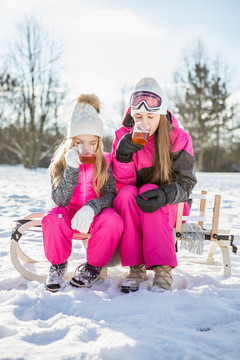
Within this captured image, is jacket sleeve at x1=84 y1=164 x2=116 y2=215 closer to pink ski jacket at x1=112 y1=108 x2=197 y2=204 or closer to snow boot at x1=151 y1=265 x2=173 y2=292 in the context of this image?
pink ski jacket at x1=112 y1=108 x2=197 y2=204

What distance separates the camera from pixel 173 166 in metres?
→ 2.30

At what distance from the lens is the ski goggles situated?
223cm

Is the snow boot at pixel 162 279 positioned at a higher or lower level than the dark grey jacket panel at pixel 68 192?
lower

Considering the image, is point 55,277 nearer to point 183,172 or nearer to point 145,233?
point 145,233

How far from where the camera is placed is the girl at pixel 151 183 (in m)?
2.04

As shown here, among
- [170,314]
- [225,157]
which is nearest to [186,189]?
[170,314]

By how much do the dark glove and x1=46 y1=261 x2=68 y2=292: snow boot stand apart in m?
0.85

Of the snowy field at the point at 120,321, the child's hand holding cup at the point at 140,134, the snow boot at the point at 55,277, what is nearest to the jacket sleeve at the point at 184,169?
the child's hand holding cup at the point at 140,134

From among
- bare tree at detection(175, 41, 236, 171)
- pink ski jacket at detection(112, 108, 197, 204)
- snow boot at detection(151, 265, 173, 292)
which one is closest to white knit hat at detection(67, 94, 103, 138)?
pink ski jacket at detection(112, 108, 197, 204)

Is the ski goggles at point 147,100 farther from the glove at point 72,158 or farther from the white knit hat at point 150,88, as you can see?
the glove at point 72,158

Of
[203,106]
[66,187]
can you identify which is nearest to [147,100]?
[66,187]

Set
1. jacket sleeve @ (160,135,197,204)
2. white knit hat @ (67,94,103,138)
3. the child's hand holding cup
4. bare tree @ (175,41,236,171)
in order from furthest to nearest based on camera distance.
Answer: bare tree @ (175,41,236,171) → white knit hat @ (67,94,103,138) → jacket sleeve @ (160,135,197,204) → the child's hand holding cup

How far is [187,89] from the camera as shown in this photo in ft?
71.2

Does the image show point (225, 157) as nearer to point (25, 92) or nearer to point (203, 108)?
point (203, 108)
